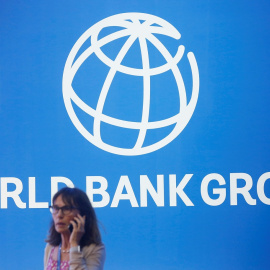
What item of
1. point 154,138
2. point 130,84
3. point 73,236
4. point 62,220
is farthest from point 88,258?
point 130,84

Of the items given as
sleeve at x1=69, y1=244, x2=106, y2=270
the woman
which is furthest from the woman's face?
sleeve at x1=69, y1=244, x2=106, y2=270

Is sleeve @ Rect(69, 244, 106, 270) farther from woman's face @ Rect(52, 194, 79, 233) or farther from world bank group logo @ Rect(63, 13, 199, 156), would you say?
world bank group logo @ Rect(63, 13, 199, 156)

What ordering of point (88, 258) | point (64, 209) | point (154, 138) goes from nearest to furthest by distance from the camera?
point (88, 258) → point (64, 209) → point (154, 138)

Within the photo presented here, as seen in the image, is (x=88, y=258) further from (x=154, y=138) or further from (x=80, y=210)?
(x=154, y=138)

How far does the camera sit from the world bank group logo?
4477 mm

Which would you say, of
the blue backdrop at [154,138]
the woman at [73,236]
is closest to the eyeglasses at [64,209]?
the woman at [73,236]

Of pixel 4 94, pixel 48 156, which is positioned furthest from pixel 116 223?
pixel 4 94

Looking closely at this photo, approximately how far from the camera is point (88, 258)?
2.70 meters

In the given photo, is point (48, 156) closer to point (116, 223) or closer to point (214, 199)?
point (116, 223)

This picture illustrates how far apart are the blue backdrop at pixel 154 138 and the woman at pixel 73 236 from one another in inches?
64.0

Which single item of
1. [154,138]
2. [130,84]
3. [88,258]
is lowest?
[88,258]

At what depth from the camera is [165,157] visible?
14.6ft

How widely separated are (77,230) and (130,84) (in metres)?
2.01

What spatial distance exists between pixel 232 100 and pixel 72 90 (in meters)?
1.37
